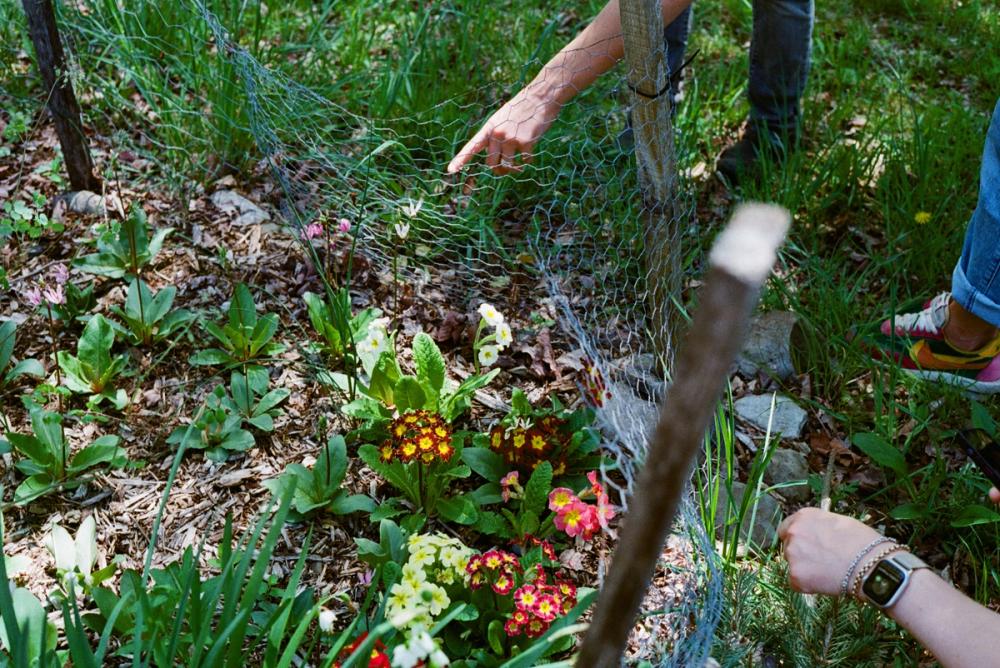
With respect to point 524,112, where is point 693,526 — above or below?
below

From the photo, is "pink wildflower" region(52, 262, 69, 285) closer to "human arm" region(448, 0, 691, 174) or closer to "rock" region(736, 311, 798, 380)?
"human arm" region(448, 0, 691, 174)

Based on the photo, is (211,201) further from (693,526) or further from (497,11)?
(693,526)

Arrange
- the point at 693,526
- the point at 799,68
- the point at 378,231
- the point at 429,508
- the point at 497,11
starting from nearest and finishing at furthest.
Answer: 1. the point at 693,526
2. the point at 429,508
3. the point at 378,231
4. the point at 799,68
5. the point at 497,11

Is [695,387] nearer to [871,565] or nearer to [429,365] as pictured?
[871,565]

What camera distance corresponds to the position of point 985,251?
1951mm

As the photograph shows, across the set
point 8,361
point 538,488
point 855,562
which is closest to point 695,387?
point 855,562

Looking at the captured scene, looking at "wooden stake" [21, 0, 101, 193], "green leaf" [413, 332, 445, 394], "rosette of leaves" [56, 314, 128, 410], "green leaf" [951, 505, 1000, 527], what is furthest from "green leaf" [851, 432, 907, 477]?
"wooden stake" [21, 0, 101, 193]

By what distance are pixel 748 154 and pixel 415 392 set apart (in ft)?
5.11

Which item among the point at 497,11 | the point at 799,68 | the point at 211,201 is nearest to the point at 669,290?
the point at 799,68

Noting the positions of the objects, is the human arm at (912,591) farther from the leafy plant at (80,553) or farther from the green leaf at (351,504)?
the leafy plant at (80,553)

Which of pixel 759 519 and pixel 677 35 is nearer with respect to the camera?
pixel 759 519

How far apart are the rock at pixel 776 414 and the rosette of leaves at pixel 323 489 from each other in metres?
1.00

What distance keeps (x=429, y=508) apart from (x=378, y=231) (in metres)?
1.02

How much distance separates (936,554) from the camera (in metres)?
1.92
